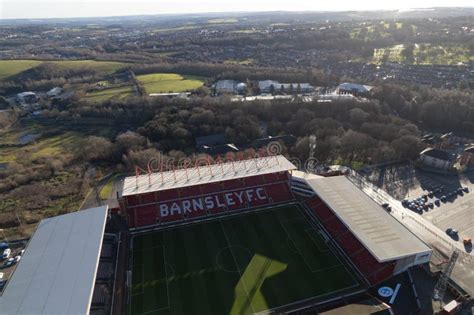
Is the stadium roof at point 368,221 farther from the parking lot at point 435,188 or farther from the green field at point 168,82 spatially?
the green field at point 168,82

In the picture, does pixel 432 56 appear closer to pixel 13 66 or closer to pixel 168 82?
pixel 168 82

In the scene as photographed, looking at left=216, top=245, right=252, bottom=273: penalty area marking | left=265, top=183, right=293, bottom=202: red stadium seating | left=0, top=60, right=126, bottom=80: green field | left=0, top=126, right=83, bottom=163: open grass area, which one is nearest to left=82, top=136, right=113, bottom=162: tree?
left=0, top=126, right=83, bottom=163: open grass area

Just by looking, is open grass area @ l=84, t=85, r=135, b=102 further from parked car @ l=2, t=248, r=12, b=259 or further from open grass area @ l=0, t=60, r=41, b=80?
parked car @ l=2, t=248, r=12, b=259

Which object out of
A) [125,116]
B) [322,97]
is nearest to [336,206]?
[322,97]

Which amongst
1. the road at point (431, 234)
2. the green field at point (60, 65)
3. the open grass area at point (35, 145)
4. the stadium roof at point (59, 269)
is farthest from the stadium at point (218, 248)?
the green field at point (60, 65)

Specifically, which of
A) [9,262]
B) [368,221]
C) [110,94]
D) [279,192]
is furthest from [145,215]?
[110,94]

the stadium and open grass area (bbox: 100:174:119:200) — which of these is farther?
open grass area (bbox: 100:174:119:200)
